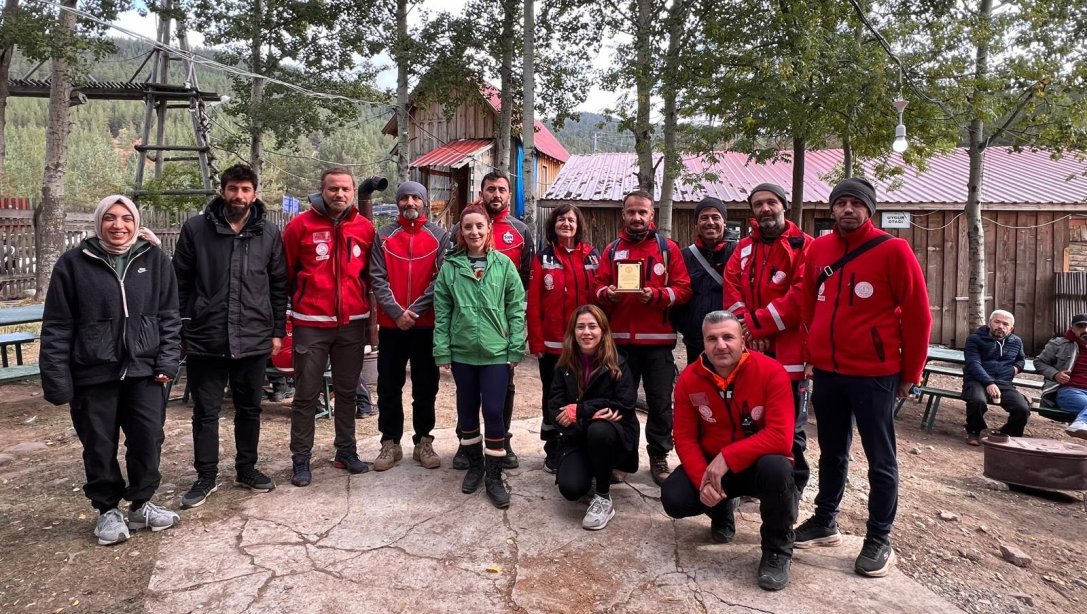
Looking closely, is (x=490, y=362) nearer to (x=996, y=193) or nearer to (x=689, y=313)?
(x=689, y=313)

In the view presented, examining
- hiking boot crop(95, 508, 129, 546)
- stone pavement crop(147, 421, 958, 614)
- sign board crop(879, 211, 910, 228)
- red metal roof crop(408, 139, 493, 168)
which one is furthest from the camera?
red metal roof crop(408, 139, 493, 168)

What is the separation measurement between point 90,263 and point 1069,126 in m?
10.2

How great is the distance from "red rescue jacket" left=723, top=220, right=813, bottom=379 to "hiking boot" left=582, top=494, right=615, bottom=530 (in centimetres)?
130

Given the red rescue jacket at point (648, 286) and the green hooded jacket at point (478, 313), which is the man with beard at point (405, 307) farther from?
the red rescue jacket at point (648, 286)

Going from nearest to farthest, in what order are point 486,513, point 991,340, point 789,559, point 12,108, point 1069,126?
point 789,559, point 486,513, point 991,340, point 1069,126, point 12,108

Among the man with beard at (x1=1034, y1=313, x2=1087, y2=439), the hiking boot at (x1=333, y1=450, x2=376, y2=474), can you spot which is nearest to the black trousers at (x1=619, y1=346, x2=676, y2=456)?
the hiking boot at (x1=333, y1=450, x2=376, y2=474)

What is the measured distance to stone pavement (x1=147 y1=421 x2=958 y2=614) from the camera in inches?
111

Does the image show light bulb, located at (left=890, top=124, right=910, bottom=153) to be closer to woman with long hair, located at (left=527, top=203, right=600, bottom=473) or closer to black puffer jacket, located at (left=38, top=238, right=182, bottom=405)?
woman with long hair, located at (left=527, top=203, right=600, bottom=473)

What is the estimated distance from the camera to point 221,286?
12.3 ft

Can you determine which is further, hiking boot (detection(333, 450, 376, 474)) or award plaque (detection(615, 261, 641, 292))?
hiking boot (detection(333, 450, 376, 474))

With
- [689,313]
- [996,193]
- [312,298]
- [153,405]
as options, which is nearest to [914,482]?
[689,313]

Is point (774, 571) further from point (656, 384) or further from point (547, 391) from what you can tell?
point (547, 391)

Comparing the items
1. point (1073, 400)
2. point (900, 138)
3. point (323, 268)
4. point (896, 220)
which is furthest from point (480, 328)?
point (896, 220)

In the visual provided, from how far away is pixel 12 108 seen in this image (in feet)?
279
